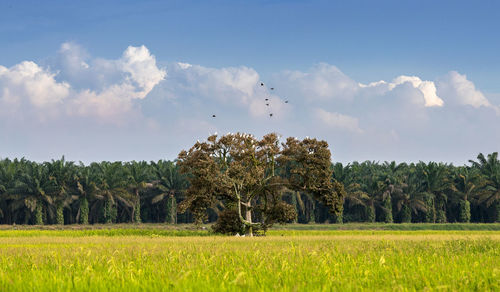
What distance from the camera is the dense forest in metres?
90.4

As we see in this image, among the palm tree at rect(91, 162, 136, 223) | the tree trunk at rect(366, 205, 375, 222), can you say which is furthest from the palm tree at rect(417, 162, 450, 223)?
the palm tree at rect(91, 162, 136, 223)

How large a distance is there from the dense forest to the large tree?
50.8 metres

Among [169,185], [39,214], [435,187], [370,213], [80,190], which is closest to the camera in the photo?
[39,214]

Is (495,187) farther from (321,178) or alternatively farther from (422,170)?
(321,178)

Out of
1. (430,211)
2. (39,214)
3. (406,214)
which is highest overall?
(39,214)

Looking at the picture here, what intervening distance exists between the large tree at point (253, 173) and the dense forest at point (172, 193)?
50761 millimetres

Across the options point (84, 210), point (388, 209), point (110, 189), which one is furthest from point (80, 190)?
point (388, 209)

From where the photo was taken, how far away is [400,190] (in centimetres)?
9631

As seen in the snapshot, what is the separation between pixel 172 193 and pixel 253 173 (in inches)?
2249

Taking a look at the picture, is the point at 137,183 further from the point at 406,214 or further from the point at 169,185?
the point at 406,214

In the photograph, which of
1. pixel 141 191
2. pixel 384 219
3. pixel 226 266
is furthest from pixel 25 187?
pixel 226 266

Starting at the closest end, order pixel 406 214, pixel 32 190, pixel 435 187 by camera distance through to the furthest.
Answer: pixel 32 190 → pixel 435 187 → pixel 406 214

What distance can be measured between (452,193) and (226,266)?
95.5m

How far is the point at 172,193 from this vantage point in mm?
97875
